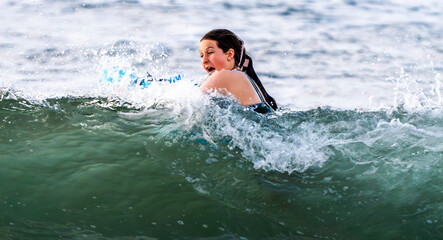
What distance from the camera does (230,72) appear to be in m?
4.53

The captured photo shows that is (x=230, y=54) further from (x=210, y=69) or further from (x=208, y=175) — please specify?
(x=208, y=175)

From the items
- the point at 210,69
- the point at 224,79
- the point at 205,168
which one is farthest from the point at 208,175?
the point at 210,69

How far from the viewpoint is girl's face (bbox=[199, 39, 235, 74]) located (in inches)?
187

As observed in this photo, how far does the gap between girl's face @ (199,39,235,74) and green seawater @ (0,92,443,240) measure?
1.42 feet

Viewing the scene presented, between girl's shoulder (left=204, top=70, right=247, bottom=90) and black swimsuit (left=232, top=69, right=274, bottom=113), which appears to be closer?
girl's shoulder (left=204, top=70, right=247, bottom=90)

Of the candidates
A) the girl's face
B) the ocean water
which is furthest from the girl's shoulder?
the girl's face

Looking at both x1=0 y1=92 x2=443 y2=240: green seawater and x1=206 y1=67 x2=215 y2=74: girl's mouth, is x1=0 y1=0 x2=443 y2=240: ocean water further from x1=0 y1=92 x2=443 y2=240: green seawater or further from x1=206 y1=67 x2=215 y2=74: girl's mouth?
x1=206 y1=67 x2=215 y2=74: girl's mouth

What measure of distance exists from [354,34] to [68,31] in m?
5.80

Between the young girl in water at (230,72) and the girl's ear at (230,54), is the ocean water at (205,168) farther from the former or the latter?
the girl's ear at (230,54)

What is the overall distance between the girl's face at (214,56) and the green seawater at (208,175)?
1.42ft

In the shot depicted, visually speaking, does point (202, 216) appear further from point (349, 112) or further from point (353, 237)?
point (349, 112)

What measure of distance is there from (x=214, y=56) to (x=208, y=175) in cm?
119

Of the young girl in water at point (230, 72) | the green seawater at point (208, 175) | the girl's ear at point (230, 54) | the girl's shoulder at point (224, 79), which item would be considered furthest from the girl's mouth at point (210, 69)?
the green seawater at point (208, 175)

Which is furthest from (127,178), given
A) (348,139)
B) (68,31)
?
(68,31)
